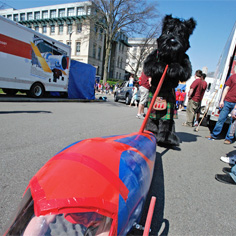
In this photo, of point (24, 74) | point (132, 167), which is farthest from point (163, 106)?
point (24, 74)

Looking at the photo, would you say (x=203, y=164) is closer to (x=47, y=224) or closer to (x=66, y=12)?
(x=47, y=224)

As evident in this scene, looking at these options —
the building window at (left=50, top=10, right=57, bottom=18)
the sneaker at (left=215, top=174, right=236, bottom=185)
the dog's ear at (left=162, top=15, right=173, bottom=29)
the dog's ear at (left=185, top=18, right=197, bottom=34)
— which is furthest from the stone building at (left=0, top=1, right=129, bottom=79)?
the sneaker at (left=215, top=174, right=236, bottom=185)

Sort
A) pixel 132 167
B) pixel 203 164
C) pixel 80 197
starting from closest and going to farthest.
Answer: pixel 80 197 → pixel 132 167 → pixel 203 164

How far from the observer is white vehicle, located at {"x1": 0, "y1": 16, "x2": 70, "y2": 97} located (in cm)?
752

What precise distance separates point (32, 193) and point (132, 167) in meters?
0.66

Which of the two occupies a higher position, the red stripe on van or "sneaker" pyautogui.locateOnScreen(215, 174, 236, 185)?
the red stripe on van

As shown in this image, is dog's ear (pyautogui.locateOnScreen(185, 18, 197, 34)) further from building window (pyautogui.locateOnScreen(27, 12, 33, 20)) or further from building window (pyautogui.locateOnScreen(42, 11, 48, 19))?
building window (pyautogui.locateOnScreen(27, 12, 33, 20))

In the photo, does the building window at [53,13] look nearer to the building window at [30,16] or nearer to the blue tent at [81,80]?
the building window at [30,16]

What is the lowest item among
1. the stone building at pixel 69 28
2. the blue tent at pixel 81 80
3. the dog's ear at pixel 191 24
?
the blue tent at pixel 81 80

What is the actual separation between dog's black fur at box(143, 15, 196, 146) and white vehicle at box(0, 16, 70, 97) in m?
6.96

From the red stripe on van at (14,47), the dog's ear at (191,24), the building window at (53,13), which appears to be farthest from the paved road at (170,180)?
the building window at (53,13)

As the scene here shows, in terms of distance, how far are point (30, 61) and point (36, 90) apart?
155cm

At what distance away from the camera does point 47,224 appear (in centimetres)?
88

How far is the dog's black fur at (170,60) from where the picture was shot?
2972mm
